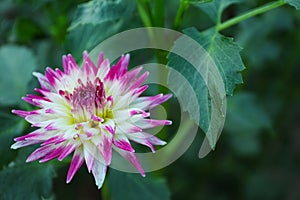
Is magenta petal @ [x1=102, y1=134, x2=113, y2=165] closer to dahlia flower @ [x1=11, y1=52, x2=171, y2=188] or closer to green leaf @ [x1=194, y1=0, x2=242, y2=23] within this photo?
dahlia flower @ [x1=11, y1=52, x2=171, y2=188]

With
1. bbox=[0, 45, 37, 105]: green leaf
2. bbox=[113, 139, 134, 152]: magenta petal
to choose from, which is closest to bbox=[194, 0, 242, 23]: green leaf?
bbox=[113, 139, 134, 152]: magenta petal

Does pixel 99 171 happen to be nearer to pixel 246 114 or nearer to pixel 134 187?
pixel 134 187

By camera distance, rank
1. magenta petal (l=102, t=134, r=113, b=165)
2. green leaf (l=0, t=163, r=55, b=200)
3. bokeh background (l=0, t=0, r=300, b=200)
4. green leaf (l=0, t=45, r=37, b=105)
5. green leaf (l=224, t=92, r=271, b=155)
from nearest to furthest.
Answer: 1. magenta petal (l=102, t=134, r=113, b=165)
2. green leaf (l=0, t=163, r=55, b=200)
3. bokeh background (l=0, t=0, r=300, b=200)
4. green leaf (l=0, t=45, r=37, b=105)
5. green leaf (l=224, t=92, r=271, b=155)

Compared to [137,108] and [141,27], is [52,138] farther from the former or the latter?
[141,27]

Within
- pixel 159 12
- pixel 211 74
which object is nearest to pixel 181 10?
pixel 159 12

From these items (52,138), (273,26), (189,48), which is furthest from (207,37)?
(273,26)

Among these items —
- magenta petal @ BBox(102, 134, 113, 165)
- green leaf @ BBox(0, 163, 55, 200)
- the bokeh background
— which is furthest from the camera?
the bokeh background

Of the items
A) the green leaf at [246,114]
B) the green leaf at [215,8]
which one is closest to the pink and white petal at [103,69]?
the green leaf at [215,8]

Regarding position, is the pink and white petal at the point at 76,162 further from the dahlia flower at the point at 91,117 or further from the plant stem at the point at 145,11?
the plant stem at the point at 145,11
